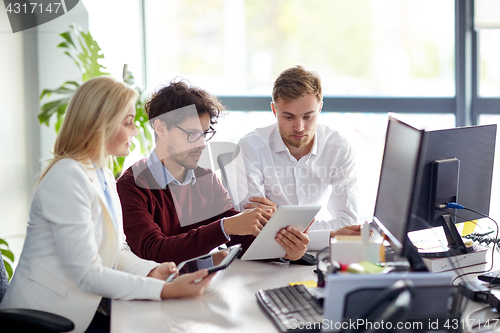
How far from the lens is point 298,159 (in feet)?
7.10

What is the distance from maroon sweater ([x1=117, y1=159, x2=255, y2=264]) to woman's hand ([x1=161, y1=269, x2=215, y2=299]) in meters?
0.26

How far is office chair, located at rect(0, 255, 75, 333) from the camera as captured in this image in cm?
111

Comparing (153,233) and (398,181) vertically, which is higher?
(398,181)

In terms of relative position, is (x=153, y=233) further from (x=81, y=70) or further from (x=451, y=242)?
(x=81, y=70)

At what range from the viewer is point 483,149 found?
151 centimetres

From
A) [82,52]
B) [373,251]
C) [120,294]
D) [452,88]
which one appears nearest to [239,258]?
[120,294]

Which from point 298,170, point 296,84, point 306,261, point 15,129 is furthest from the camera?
point 15,129

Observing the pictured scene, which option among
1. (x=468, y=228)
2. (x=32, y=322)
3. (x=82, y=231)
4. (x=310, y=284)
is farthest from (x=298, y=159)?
(x=32, y=322)

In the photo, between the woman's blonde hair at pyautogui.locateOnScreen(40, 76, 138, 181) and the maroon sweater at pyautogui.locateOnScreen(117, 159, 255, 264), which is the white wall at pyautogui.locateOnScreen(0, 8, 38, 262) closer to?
the maroon sweater at pyautogui.locateOnScreen(117, 159, 255, 264)

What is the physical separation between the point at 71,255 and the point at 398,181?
916 millimetres

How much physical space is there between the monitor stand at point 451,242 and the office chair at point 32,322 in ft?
3.70

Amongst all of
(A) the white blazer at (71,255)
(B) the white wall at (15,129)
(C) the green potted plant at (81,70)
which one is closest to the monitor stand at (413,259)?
(A) the white blazer at (71,255)

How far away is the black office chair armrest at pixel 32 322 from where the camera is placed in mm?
1108

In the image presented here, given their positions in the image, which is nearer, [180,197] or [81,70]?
[180,197]
